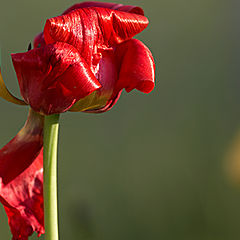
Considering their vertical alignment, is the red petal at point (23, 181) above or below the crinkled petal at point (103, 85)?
below

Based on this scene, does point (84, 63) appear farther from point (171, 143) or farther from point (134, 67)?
point (171, 143)

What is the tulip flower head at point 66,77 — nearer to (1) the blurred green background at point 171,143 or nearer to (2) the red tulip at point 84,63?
(2) the red tulip at point 84,63

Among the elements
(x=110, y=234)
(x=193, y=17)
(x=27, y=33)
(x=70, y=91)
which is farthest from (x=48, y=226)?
(x=193, y=17)

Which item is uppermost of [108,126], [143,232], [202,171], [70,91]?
[70,91]

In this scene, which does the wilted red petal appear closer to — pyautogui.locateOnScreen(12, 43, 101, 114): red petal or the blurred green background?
pyautogui.locateOnScreen(12, 43, 101, 114): red petal

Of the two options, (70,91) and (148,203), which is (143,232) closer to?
(148,203)

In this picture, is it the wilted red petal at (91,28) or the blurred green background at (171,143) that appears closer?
the wilted red petal at (91,28)

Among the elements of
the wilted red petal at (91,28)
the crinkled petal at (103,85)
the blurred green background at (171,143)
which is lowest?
the blurred green background at (171,143)

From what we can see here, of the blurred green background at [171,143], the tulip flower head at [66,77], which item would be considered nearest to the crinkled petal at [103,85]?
the tulip flower head at [66,77]
